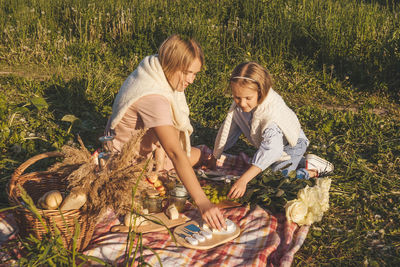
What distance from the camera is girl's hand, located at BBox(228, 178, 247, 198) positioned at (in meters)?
3.28

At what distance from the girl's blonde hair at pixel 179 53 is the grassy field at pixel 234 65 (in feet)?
5.40

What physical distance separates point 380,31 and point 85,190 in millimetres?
5549

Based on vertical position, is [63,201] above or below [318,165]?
above

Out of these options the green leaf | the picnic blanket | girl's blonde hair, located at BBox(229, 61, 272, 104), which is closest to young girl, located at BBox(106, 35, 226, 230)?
the picnic blanket

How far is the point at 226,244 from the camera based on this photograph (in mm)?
2930

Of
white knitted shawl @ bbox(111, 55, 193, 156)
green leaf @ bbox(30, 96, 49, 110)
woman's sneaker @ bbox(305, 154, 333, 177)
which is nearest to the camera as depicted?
white knitted shawl @ bbox(111, 55, 193, 156)

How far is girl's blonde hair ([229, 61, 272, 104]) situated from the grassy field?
1144mm

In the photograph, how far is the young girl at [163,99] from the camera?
117 inches

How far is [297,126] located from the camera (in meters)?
3.98

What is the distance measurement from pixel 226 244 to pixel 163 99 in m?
1.21

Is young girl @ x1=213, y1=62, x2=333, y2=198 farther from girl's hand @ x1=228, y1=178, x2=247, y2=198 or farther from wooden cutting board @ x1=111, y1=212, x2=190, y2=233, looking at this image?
wooden cutting board @ x1=111, y1=212, x2=190, y2=233

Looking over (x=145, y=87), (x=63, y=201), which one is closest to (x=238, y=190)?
(x=145, y=87)

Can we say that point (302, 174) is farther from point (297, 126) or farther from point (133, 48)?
point (133, 48)

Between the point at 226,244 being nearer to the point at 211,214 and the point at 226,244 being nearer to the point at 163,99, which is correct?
the point at 211,214
